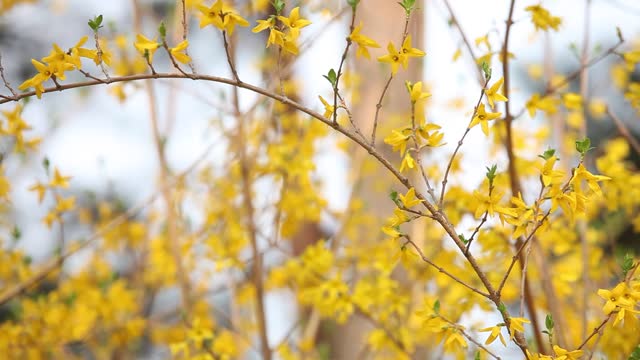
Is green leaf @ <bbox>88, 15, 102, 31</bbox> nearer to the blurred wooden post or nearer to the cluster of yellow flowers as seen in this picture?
the cluster of yellow flowers

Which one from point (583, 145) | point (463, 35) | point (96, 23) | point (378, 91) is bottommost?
point (583, 145)

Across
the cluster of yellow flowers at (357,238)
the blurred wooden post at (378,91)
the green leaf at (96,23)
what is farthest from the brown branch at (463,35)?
the green leaf at (96,23)

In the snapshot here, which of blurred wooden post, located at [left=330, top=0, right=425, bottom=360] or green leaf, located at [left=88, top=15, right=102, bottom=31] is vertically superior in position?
blurred wooden post, located at [left=330, top=0, right=425, bottom=360]

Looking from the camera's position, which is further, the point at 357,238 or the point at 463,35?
the point at 357,238

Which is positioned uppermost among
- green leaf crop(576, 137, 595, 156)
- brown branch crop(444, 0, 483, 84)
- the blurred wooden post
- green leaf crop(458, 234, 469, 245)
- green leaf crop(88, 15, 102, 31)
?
the blurred wooden post

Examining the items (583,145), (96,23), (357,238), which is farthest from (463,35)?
(357,238)

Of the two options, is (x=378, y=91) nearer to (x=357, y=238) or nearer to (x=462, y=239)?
(x=357, y=238)

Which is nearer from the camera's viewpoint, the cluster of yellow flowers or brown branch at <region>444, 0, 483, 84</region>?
the cluster of yellow flowers

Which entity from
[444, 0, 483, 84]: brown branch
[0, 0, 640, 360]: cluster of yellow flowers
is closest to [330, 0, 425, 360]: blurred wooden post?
[0, 0, 640, 360]: cluster of yellow flowers

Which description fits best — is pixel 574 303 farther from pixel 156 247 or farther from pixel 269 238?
pixel 156 247

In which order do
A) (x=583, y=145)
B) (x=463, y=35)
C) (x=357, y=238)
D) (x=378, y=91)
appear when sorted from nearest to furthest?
(x=583, y=145) → (x=463, y=35) → (x=357, y=238) → (x=378, y=91)

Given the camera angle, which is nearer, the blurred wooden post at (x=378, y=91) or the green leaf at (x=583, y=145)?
the green leaf at (x=583, y=145)

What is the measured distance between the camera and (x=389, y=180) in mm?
2889

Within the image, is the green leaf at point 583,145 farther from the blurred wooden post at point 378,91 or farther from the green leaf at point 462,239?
the blurred wooden post at point 378,91
